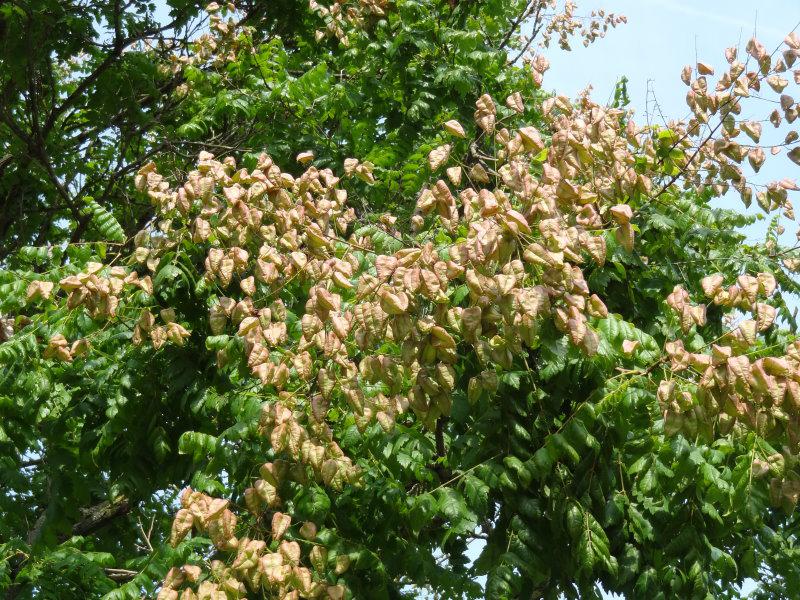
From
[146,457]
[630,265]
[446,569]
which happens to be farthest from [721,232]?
[146,457]

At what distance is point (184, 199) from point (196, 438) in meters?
1.00

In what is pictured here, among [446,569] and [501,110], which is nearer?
[446,569]

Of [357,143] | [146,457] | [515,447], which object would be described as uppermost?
[357,143]

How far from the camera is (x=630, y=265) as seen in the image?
5.21 m

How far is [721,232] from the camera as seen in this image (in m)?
5.13

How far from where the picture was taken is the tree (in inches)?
139

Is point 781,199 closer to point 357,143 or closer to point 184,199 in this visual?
point 184,199

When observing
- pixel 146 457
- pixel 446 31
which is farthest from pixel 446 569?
pixel 446 31

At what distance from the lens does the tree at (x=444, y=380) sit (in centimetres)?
354

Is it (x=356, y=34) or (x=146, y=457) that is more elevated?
(x=356, y=34)

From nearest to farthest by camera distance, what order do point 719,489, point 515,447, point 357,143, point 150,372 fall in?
point 719,489 < point 515,447 < point 150,372 < point 357,143

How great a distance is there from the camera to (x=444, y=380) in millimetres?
3529

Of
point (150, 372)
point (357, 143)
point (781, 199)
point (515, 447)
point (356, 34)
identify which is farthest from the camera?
point (356, 34)

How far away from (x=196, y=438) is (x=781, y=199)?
268cm
